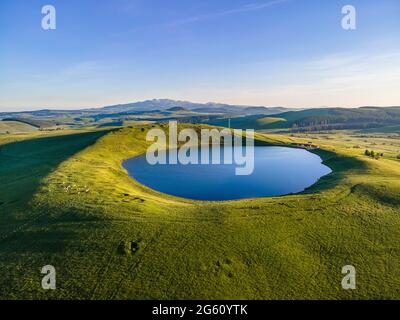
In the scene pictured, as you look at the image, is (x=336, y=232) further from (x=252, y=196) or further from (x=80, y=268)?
(x=80, y=268)

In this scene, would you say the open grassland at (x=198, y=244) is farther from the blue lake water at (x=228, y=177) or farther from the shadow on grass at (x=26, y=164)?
the blue lake water at (x=228, y=177)

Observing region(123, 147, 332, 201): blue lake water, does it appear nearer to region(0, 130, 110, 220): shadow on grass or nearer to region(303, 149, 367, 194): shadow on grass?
region(303, 149, 367, 194): shadow on grass

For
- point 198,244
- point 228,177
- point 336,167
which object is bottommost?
point 198,244

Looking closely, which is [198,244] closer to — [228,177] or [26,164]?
[228,177]

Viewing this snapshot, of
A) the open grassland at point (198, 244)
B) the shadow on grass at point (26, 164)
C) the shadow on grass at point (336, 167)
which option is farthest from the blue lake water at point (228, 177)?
the shadow on grass at point (26, 164)

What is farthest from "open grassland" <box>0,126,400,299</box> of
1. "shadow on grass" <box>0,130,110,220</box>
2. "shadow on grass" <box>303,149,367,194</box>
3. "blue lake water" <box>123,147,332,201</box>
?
"blue lake water" <box>123,147,332,201</box>

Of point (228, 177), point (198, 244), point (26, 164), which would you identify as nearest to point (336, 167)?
point (228, 177)

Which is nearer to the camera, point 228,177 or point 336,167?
point 228,177
